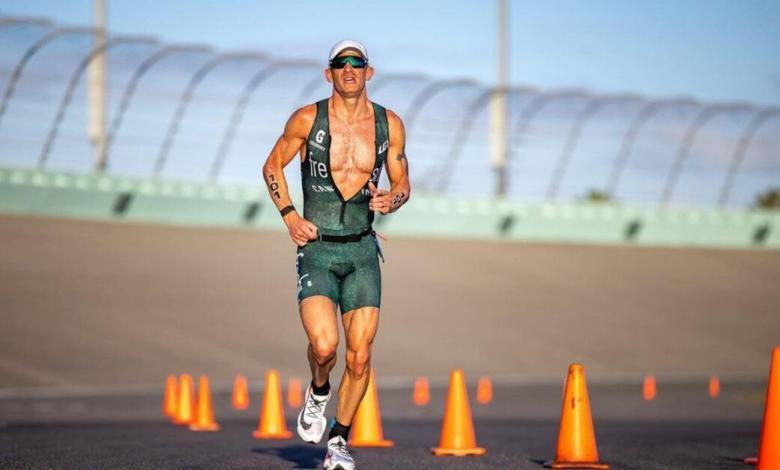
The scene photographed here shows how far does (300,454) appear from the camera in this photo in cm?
1266

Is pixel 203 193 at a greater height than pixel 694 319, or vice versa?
pixel 203 193

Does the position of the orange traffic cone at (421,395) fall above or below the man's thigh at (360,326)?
above

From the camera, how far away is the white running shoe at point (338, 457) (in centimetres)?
998

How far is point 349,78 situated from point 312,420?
2.08 metres

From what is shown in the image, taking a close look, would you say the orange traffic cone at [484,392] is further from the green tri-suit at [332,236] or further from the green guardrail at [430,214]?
the green guardrail at [430,214]

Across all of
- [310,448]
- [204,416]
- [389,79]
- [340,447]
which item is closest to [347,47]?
[340,447]

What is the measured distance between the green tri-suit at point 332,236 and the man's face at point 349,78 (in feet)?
0.65

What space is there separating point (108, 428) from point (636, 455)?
6.51m

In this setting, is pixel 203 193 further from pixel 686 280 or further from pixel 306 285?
pixel 306 285

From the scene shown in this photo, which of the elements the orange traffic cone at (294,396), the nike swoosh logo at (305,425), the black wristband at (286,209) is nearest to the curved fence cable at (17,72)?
the orange traffic cone at (294,396)

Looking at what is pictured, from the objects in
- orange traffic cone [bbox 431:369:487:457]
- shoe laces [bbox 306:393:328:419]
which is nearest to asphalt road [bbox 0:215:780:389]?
orange traffic cone [bbox 431:369:487:457]

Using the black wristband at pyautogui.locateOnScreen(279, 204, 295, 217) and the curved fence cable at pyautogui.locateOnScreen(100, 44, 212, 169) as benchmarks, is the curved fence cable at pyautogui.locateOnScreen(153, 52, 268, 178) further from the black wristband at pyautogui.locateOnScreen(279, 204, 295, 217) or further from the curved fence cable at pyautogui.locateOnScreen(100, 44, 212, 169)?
the black wristband at pyautogui.locateOnScreen(279, 204, 295, 217)

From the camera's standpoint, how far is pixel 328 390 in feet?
34.2

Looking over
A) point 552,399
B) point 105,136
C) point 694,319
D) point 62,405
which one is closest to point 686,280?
point 694,319
